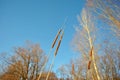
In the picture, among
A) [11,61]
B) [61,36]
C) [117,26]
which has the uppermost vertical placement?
[11,61]

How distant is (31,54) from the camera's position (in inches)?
Result: 803

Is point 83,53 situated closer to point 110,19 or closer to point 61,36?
point 110,19

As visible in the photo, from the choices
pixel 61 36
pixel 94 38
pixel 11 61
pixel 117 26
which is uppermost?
pixel 11 61

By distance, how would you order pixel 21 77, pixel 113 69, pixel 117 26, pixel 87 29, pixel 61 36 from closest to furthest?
1. pixel 61 36
2. pixel 117 26
3. pixel 87 29
4. pixel 113 69
5. pixel 21 77

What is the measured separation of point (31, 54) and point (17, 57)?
74.0 inches

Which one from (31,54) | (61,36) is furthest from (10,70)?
(61,36)

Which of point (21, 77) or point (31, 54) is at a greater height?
point (31, 54)

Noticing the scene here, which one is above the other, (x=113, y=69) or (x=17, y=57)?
(x=17, y=57)

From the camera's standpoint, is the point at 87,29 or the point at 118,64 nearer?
the point at 87,29

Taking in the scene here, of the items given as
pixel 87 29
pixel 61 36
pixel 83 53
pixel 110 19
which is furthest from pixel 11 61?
pixel 61 36

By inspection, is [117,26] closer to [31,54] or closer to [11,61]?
[31,54]

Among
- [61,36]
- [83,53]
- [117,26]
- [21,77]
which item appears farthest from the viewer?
[21,77]

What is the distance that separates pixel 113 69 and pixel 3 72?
1403 cm

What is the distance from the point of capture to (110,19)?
8.95 meters
